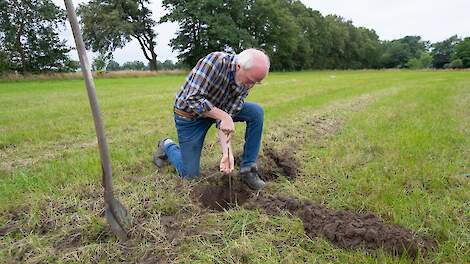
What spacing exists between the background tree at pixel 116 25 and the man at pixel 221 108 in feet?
135

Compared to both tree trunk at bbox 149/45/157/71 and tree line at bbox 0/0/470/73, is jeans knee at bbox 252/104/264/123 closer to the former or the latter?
tree line at bbox 0/0/470/73

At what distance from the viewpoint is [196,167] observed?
11.6 feet

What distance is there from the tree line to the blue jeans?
2762 cm

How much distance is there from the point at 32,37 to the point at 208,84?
35.9 m

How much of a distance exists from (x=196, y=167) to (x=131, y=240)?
4.00ft

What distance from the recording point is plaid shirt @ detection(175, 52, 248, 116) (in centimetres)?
315

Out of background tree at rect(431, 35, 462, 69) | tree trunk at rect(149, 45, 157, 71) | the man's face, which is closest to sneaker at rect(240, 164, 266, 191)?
the man's face

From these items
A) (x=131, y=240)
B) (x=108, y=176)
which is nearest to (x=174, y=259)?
(x=131, y=240)

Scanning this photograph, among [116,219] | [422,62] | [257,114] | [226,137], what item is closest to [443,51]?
[422,62]

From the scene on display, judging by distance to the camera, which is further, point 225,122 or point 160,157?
point 160,157

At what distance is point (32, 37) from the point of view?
32.6 metres

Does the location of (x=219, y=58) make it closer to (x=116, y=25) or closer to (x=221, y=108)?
(x=221, y=108)

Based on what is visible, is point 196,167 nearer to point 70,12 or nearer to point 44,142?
point 70,12

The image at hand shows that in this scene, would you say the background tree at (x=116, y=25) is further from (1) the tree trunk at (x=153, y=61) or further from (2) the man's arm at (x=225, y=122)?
(2) the man's arm at (x=225, y=122)
